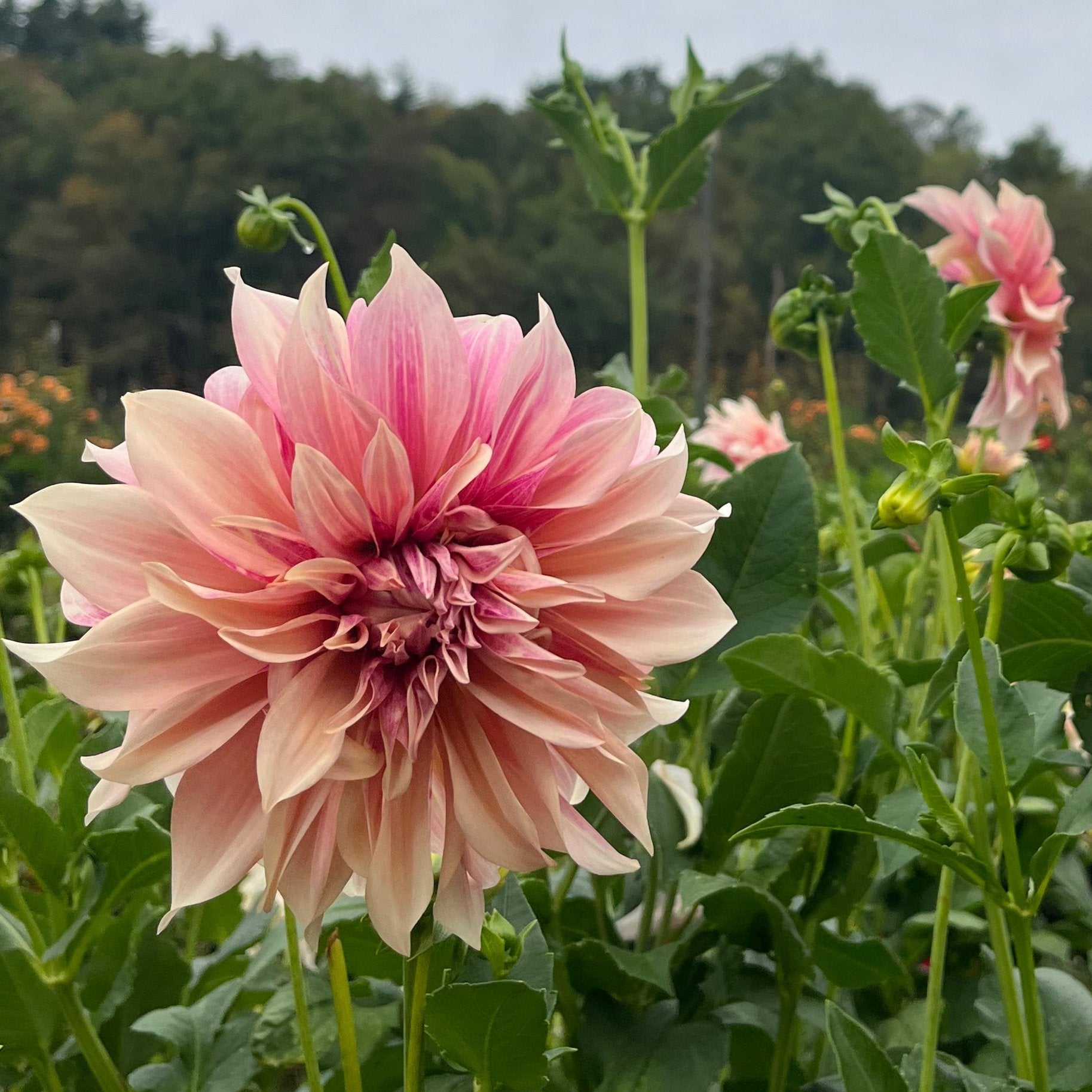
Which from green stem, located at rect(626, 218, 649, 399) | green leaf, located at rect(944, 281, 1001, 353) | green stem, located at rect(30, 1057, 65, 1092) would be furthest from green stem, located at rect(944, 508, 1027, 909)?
green stem, located at rect(30, 1057, 65, 1092)

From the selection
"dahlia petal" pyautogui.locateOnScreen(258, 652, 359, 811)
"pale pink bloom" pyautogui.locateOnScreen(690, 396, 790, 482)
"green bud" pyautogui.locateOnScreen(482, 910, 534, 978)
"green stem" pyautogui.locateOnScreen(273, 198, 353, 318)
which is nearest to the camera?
"dahlia petal" pyautogui.locateOnScreen(258, 652, 359, 811)

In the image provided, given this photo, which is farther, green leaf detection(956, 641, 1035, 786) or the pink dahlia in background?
the pink dahlia in background

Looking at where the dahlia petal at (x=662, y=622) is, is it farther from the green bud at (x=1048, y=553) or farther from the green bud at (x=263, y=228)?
the green bud at (x=263, y=228)

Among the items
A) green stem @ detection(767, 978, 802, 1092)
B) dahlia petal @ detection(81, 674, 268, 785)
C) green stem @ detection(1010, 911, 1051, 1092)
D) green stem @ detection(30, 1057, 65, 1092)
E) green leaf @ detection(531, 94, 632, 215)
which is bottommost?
green stem @ detection(30, 1057, 65, 1092)

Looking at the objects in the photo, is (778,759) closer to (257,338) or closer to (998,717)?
(998,717)

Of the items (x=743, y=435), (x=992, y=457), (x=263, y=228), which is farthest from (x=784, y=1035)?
(x=743, y=435)

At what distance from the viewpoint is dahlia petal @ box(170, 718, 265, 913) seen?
1.06 ft

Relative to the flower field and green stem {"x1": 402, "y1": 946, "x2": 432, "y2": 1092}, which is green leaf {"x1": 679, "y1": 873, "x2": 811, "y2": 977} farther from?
green stem {"x1": 402, "y1": 946, "x2": 432, "y2": 1092}

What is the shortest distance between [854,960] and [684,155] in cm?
47

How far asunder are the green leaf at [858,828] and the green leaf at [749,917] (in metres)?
0.08

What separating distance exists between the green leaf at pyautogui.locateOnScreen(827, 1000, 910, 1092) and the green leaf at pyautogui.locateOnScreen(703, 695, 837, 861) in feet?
0.31

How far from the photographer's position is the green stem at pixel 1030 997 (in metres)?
0.43

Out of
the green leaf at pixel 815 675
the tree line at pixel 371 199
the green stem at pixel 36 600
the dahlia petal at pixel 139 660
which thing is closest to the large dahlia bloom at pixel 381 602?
the dahlia petal at pixel 139 660

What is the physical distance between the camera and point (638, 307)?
764 millimetres
